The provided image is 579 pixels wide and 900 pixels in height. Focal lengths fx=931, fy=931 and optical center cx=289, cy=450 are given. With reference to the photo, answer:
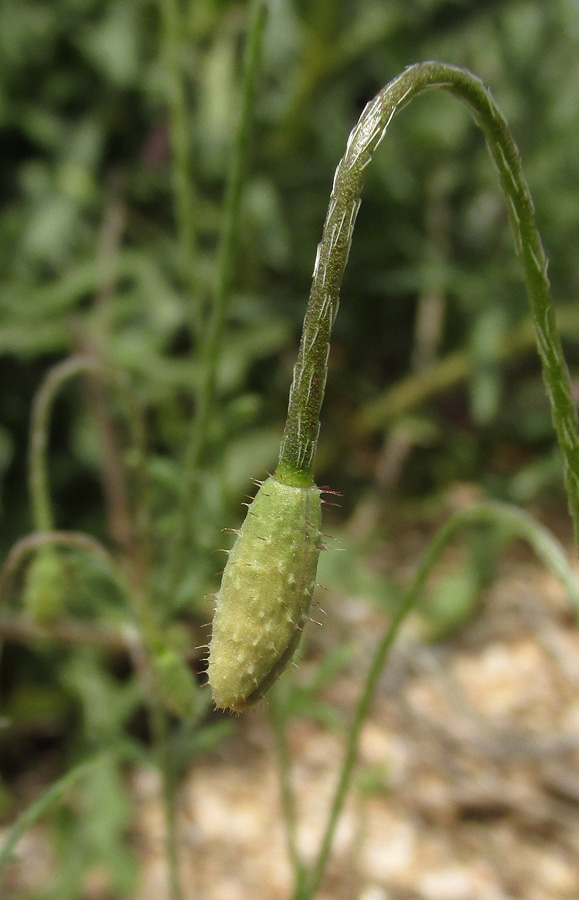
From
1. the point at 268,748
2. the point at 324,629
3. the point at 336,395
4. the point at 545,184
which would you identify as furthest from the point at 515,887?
the point at 545,184

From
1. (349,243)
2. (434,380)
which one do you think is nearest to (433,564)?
(349,243)

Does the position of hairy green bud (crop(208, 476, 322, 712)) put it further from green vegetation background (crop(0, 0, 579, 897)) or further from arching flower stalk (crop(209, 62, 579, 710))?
green vegetation background (crop(0, 0, 579, 897))

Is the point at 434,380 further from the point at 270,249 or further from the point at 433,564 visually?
the point at 433,564

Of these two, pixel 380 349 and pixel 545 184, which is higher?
pixel 545 184

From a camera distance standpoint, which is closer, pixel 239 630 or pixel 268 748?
pixel 239 630

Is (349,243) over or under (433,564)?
over

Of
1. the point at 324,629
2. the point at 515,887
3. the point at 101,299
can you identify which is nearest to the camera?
the point at 515,887

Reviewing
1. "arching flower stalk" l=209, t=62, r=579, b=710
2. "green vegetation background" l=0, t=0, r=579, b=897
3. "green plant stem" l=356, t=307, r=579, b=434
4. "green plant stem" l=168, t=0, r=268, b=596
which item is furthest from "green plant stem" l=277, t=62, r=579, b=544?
"green plant stem" l=356, t=307, r=579, b=434

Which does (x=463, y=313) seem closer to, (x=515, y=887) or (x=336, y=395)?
(x=336, y=395)
